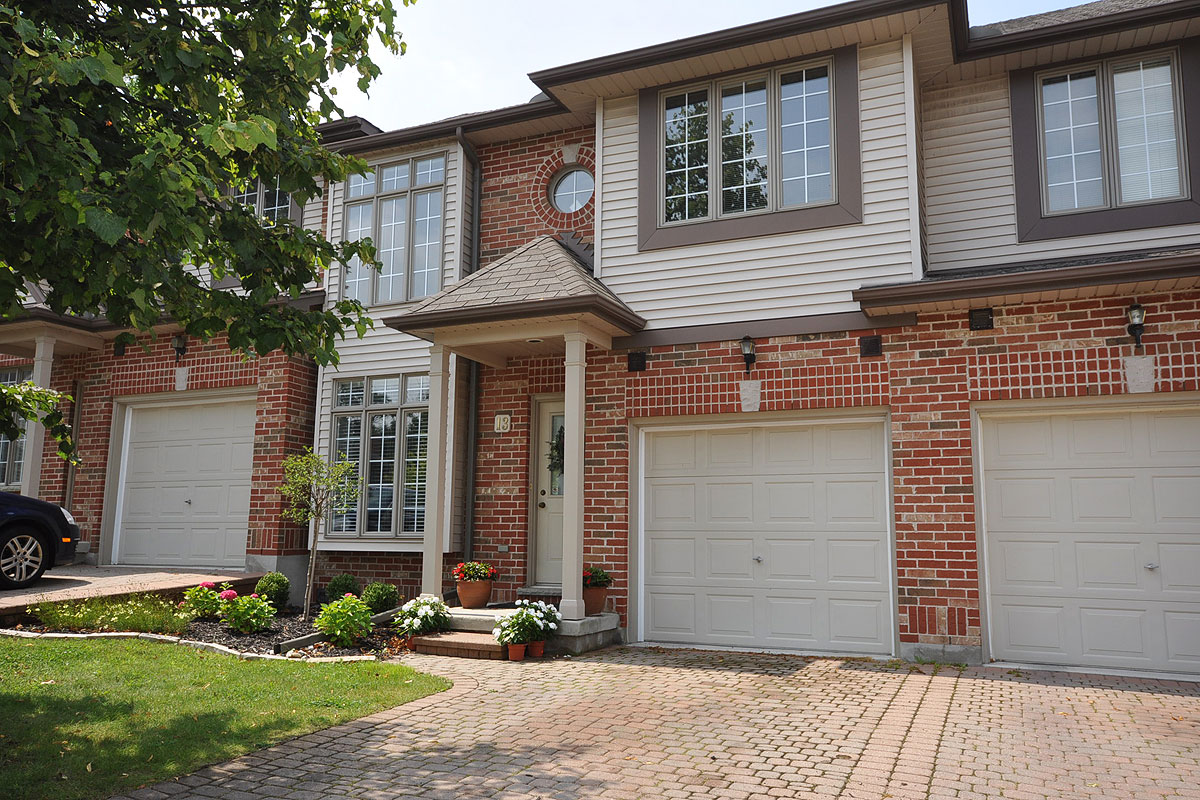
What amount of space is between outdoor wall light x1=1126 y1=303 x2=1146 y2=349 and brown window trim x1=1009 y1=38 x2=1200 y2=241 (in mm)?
1218

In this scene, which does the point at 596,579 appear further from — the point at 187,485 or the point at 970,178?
the point at 187,485

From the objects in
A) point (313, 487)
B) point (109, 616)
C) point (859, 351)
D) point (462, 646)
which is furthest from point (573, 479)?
point (109, 616)

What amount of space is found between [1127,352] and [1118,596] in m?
2.06

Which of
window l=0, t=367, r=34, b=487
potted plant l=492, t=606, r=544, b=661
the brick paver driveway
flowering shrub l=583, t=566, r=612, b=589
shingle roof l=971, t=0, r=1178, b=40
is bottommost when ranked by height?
the brick paver driveway

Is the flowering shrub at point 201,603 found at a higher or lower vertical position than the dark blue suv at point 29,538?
lower

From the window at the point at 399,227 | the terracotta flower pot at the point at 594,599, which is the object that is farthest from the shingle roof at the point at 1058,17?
the terracotta flower pot at the point at 594,599

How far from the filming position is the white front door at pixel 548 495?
32.9 feet

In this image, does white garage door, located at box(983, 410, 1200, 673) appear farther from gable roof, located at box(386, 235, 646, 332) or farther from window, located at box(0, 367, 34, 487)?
window, located at box(0, 367, 34, 487)

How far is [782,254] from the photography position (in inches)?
351

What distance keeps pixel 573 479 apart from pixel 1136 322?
508 cm

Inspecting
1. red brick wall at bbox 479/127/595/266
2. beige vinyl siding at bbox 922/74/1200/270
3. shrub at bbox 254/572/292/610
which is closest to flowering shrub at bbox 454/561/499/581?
shrub at bbox 254/572/292/610

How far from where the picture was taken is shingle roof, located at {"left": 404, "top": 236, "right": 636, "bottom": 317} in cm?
878

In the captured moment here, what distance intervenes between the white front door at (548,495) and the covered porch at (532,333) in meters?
0.03

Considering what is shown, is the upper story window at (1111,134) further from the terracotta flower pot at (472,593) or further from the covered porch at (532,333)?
the terracotta flower pot at (472,593)
